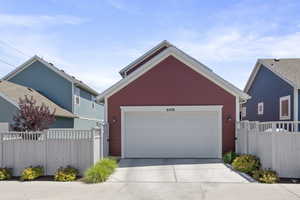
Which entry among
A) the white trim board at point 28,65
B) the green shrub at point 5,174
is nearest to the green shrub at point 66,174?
Result: the green shrub at point 5,174

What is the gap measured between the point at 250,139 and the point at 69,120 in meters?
14.5

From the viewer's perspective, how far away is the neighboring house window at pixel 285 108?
53.5 ft

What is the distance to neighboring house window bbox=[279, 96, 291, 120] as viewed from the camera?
16305 millimetres

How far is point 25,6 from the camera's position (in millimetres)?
13125

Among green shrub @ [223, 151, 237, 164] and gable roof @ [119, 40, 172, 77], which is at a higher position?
gable roof @ [119, 40, 172, 77]

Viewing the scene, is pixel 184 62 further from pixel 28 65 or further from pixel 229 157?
pixel 28 65

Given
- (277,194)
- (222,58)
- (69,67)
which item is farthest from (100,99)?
(69,67)

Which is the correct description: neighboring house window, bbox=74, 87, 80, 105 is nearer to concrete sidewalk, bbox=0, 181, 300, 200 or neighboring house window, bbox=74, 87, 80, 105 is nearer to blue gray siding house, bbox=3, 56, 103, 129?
blue gray siding house, bbox=3, 56, 103, 129

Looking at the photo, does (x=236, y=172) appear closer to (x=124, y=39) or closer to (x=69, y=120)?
(x=124, y=39)

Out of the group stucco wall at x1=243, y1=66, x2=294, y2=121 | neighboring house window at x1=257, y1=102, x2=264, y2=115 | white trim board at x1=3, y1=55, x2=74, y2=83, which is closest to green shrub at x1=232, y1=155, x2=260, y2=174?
stucco wall at x1=243, y1=66, x2=294, y2=121

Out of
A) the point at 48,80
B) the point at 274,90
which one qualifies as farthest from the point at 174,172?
the point at 48,80

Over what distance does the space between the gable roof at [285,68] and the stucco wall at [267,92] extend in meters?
0.40

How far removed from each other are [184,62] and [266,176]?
23.4 feet

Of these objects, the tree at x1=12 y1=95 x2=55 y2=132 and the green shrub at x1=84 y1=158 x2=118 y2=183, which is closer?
the green shrub at x1=84 y1=158 x2=118 y2=183
